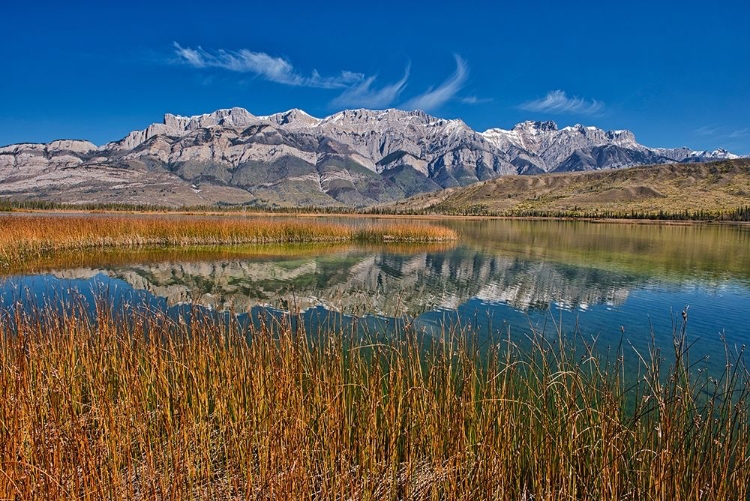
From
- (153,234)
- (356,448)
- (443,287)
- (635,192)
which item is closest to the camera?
(356,448)

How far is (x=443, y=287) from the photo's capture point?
63.1 feet

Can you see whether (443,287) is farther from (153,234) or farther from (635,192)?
→ (635,192)

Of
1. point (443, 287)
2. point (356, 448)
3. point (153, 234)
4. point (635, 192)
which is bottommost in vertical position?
point (443, 287)

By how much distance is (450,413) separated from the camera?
472 centimetres

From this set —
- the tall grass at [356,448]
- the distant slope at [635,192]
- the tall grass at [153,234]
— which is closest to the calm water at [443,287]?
the tall grass at [153,234]

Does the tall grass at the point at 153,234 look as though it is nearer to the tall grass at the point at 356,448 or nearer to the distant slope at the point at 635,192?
the tall grass at the point at 356,448

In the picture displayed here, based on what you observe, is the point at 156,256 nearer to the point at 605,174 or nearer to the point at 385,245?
the point at 385,245

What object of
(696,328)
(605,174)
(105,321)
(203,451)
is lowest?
(696,328)

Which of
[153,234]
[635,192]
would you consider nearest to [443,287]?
[153,234]

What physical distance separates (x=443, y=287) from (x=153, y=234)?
24.4m

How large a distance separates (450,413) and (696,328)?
1235cm

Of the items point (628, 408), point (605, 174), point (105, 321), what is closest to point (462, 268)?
point (628, 408)

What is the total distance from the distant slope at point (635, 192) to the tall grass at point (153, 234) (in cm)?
9632

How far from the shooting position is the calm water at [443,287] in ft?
42.5
